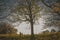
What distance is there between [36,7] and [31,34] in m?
0.75

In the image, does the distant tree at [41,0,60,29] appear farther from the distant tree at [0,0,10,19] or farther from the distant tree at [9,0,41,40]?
the distant tree at [0,0,10,19]

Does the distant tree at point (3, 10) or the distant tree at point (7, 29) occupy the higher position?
the distant tree at point (3, 10)

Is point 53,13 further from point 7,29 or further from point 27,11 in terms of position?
point 7,29

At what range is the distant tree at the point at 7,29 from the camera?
23.2 feet

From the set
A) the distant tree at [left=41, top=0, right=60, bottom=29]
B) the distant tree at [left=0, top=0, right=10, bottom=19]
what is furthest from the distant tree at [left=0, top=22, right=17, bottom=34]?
the distant tree at [left=41, top=0, right=60, bottom=29]

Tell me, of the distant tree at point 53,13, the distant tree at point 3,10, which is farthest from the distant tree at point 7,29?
the distant tree at point 53,13

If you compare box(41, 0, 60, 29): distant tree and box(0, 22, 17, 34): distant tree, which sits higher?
box(41, 0, 60, 29): distant tree

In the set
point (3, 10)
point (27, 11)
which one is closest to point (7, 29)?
point (3, 10)

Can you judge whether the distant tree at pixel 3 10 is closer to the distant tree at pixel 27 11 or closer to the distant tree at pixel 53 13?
the distant tree at pixel 27 11

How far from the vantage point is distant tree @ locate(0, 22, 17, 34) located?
706 cm

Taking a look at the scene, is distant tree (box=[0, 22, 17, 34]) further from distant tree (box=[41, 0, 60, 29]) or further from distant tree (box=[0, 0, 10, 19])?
distant tree (box=[41, 0, 60, 29])

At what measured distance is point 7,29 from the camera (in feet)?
23.3

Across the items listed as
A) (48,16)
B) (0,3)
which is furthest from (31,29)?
(0,3)

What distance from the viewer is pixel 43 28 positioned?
7.05 meters
